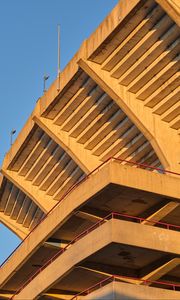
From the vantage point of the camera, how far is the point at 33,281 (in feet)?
98.6

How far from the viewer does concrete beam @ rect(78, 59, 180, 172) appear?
100ft

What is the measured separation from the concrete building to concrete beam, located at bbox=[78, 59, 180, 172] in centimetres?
6

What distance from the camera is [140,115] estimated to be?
31.3m

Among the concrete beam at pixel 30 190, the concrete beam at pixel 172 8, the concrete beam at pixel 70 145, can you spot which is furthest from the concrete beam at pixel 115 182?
the concrete beam at pixel 30 190

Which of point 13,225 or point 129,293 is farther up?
point 13,225

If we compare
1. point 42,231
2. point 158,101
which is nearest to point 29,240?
point 42,231

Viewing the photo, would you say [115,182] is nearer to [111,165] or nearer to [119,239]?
[111,165]

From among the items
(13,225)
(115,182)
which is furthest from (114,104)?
(13,225)

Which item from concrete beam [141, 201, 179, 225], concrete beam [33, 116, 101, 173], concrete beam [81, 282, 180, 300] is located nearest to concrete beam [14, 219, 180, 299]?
concrete beam [141, 201, 179, 225]

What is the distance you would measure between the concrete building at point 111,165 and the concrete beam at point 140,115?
2.2 inches

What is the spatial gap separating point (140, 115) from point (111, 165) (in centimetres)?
730

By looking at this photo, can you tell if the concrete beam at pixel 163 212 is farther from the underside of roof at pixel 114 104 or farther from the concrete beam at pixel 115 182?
the underside of roof at pixel 114 104

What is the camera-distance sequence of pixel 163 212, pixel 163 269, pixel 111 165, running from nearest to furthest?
pixel 111 165, pixel 163 269, pixel 163 212

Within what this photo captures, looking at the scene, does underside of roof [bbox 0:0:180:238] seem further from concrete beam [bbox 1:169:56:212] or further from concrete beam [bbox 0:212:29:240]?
concrete beam [bbox 0:212:29:240]
